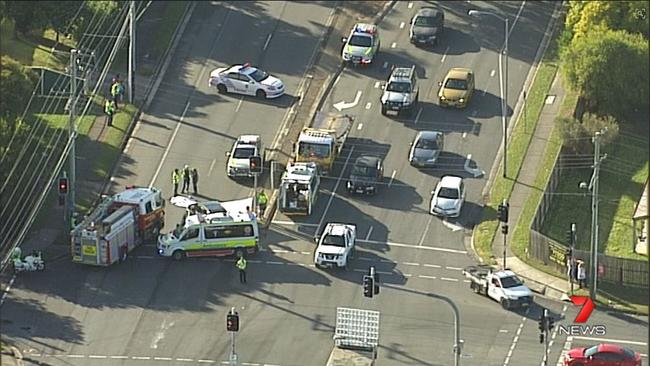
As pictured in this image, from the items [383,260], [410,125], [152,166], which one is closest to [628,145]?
[410,125]

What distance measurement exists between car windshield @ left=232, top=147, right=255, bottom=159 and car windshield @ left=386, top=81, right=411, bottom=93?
35.8ft

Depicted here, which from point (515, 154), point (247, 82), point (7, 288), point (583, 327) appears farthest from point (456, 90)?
point (7, 288)

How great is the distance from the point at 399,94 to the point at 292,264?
60.7ft

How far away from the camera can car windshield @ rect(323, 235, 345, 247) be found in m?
90.2

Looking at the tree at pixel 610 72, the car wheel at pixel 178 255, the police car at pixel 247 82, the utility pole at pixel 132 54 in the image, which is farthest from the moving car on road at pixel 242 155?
the tree at pixel 610 72

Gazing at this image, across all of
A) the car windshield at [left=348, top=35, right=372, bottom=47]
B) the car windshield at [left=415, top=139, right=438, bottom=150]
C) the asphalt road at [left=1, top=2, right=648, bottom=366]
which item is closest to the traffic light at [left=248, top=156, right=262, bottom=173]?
the asphalt road at [left=1, top=2, right=648, bottom=366]

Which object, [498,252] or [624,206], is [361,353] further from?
[624,206]

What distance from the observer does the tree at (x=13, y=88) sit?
9844 cm

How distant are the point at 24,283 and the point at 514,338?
2411cm

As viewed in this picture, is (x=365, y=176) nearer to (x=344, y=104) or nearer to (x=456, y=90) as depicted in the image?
(x=344, y=104)

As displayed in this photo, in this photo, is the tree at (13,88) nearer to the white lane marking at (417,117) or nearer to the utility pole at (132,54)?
the utility pole at (132,54)

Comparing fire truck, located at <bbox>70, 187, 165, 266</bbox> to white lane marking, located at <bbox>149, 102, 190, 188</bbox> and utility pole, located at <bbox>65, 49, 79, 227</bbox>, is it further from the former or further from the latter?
white lane marking, located at <bbox>149, 102, 190, 188</bbox>

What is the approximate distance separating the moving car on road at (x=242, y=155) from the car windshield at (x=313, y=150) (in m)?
2.41

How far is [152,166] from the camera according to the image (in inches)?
3971
